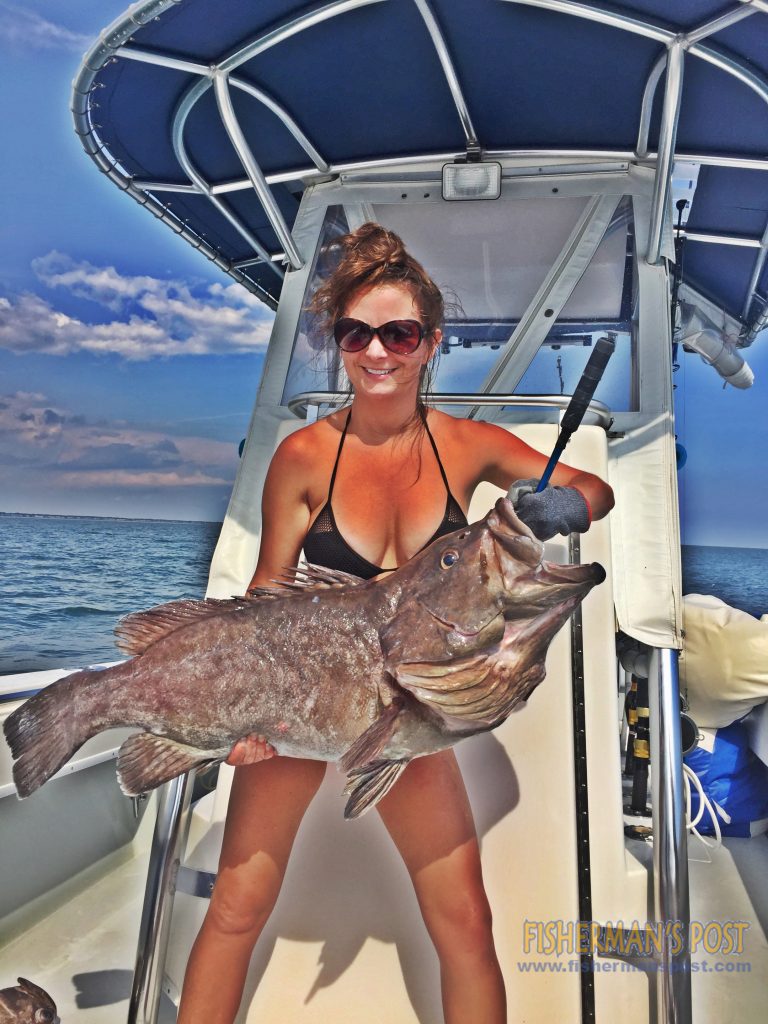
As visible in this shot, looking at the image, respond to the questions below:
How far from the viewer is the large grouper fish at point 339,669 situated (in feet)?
5.17

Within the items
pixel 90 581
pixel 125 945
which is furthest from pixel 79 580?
pixel 125 945

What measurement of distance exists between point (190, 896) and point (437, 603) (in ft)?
4.62

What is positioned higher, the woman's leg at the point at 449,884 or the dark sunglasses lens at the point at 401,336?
the dark sunglasses lens at the point at 401,336

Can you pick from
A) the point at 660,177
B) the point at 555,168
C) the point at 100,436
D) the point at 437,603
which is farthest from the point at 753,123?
the point at 100,436

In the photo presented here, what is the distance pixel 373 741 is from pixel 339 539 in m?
0.64

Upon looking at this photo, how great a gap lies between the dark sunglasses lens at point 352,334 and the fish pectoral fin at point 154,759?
1077mm

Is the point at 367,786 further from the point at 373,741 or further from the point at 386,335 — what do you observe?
the point at 386,335

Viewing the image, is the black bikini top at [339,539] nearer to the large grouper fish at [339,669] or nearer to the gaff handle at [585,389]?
the large grouper fish at [339,669]

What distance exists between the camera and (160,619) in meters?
1.87

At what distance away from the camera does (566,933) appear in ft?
7.20

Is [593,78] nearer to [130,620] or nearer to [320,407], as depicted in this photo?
[320,407]

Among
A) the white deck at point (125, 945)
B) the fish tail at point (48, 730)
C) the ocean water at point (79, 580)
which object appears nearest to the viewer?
the fish tail at point (48, 730)

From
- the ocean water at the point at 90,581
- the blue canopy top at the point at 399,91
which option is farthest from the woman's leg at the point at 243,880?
the ocean water at the point at 90,581

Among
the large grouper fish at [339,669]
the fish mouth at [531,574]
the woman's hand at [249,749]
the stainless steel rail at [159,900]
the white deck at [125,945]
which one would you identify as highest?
the fish mouth at [531,574]
